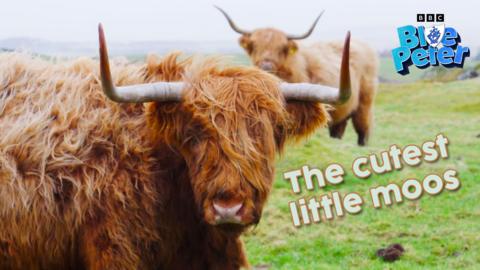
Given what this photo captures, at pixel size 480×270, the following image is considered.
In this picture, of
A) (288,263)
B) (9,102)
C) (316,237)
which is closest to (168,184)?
(9,102)

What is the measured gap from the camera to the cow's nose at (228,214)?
416cm

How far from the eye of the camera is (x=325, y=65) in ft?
49.2

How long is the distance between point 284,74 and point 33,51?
8651 mm

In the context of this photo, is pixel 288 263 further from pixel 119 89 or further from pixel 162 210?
pixel 119 89

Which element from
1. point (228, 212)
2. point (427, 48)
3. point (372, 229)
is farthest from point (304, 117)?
point (427, 48)

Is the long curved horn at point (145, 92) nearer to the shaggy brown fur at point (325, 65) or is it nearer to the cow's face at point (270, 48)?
the shaggy brown fur at point (325, 65)

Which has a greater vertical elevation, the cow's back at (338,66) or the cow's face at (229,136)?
the cow's face at (229,136)

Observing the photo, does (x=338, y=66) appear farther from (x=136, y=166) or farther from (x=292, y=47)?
(x=136, y=166)

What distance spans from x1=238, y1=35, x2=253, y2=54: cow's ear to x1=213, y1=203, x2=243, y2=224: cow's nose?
10.2m

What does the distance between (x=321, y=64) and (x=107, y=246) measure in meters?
10.8

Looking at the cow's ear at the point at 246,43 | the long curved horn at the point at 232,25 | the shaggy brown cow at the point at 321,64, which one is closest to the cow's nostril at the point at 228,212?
the shaggy brown cow at the point at 321,64

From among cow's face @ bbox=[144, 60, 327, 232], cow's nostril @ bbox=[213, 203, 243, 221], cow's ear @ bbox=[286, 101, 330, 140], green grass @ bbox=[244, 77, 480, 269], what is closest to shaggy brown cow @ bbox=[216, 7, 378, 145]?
green grass @ bbox=[244, 77, 480, 269]

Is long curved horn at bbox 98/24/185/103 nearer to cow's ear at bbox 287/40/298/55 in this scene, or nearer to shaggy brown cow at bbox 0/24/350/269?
shaggy brown cow at bbox 0/24/350/269

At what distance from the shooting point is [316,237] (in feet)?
27.7
